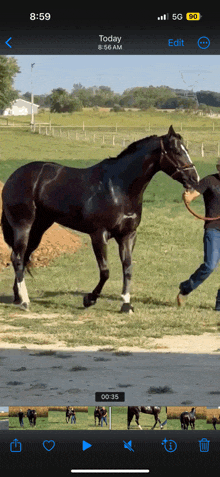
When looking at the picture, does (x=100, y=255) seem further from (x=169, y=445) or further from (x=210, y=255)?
(x=169, y=445)

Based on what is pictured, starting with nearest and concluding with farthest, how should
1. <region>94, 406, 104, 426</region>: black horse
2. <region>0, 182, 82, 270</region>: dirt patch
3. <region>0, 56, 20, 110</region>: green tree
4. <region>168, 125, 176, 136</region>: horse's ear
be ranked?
<region>94, 406, 104, 426</region>: black horse
<region>168, 125, 176, 136</region>: horse's ear
<region>0, 56, 20, 110</region>: green tree
<region>0, 182, 82, 270</region>: dirt patch

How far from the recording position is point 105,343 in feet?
31.5

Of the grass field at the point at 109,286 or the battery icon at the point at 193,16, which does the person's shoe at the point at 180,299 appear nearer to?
the grass field at the point at 109,286

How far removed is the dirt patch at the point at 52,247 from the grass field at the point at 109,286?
24 centimetres

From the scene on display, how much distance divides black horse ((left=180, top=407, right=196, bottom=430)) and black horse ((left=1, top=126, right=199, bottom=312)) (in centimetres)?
450

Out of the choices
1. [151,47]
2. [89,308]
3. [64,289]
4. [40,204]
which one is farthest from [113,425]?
[64,289]

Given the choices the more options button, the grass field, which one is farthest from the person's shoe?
the more options button

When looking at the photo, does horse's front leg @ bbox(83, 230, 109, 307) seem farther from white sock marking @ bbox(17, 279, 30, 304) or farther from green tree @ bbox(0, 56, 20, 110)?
green tree @ bbox(0, 56, 20, 110)

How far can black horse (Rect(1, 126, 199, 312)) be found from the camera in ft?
34.2

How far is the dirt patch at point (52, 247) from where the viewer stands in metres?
15.7

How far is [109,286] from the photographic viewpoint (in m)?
12.4

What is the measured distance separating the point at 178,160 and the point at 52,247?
22.4 ft

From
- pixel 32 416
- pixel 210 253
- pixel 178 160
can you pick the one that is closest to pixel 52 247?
pixel 210 253

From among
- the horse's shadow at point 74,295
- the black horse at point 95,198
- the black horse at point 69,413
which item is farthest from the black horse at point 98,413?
the horse's shadow at point 74,295
